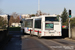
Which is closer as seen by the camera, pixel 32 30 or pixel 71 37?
pixel 71 37

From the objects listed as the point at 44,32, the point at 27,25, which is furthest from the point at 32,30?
the point at 44,32

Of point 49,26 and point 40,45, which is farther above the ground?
point 49,26

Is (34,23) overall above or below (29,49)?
above

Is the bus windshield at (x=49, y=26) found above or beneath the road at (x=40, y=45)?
above

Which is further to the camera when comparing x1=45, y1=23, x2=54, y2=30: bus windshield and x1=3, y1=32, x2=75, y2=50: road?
x1=45, y1=23, x2=54, y2=30: bus windshield

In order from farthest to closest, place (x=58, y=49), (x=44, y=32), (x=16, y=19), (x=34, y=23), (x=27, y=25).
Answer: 1. (x=16, y=19)
2. (x=27, y=25)
3. (x=34, y=23)
4. (x=44, y=32)
5. (x=58, y=49)

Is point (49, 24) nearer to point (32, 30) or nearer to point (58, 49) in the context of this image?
point (32, 30)

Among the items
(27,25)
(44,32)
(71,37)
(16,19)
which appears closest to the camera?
(44,32)

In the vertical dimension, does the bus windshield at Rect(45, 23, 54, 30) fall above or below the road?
above

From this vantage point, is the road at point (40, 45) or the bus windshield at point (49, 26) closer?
the road at point (40, 45)

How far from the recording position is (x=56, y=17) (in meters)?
20.2

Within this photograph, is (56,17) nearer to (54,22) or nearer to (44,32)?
(54,22)

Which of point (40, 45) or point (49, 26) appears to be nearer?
point (40, 45)

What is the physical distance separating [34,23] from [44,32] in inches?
177
